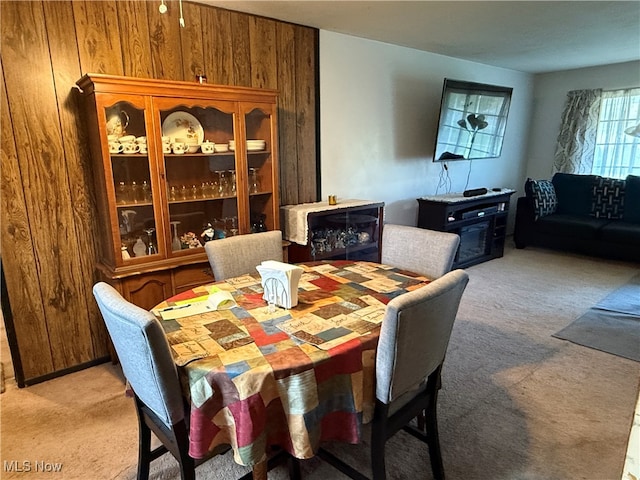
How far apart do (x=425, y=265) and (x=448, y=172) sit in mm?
3088

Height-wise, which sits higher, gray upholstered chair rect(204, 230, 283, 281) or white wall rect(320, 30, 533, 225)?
white wall rect(320, 30, 533, 225)

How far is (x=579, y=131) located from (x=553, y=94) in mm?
718

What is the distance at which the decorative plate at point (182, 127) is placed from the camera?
255cm

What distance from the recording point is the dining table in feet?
3.95

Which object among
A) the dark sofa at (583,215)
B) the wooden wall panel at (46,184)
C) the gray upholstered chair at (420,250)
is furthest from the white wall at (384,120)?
the wooden wall panel at (46,184)

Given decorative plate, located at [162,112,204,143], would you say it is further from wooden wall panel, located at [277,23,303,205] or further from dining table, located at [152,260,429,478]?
dining table, located at [152,260,429,478]

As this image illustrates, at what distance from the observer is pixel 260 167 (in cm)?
298

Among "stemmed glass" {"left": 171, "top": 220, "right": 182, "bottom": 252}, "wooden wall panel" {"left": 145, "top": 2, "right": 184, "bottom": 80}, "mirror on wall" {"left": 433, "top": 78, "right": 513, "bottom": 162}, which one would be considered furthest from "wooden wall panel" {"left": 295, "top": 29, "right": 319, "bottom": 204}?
"mirror on wall" {"left": 433, "top": 78, "right": 513, "bottom": 162}

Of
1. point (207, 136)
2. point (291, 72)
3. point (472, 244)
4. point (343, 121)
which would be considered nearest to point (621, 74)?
point (472, 244)

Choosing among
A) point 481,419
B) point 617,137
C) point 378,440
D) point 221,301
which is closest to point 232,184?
point 221,301

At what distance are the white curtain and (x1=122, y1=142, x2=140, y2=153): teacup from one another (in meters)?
5.73

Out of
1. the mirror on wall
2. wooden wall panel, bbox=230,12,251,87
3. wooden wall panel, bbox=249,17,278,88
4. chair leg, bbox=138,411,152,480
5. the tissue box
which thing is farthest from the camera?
the mirror on wall

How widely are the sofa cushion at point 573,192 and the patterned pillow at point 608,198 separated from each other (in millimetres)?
65

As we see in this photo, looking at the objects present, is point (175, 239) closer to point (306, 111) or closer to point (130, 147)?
point (130, 147)
